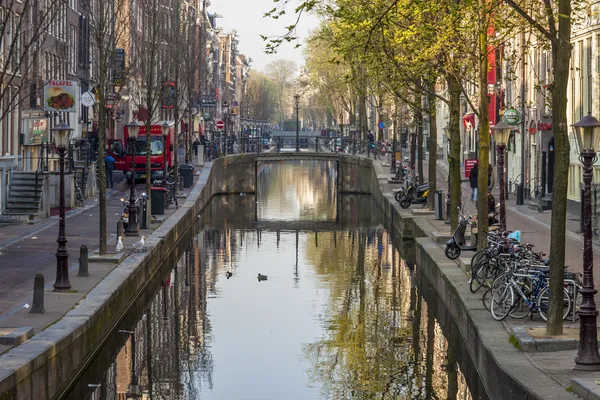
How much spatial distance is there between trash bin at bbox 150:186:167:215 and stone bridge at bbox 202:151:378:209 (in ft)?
95.7

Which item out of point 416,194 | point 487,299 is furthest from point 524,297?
point 416,194

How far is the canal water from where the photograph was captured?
19734mm

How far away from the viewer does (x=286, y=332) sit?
25.5 m

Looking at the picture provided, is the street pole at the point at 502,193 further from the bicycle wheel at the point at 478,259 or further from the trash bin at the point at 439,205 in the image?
the trash bin at the point at 439,205

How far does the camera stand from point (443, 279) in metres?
27.4

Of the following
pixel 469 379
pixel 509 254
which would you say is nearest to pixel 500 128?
pixel 509 254

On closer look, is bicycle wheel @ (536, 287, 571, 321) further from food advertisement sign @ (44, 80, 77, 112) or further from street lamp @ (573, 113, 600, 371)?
food advertisement sign @ (44, 80, 77, 112)

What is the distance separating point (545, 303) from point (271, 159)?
6461 cm

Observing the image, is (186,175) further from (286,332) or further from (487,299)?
(487,299)

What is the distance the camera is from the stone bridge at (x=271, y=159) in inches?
3000

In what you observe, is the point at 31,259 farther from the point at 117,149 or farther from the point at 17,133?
the point at 117,149

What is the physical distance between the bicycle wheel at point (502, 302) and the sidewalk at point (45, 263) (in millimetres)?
7348

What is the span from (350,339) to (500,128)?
26.4 feet

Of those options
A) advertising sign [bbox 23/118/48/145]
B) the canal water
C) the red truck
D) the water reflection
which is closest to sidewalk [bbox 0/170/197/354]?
the canal water
